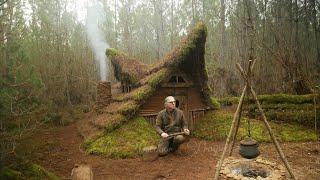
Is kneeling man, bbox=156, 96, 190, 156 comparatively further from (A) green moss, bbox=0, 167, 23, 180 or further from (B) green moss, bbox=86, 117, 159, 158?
(A) green moss, bbox=0, 167, 23, 180

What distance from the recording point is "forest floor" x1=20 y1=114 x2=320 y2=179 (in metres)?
7.44

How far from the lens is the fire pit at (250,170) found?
5.85m

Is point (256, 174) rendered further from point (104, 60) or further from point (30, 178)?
point (104, 60)

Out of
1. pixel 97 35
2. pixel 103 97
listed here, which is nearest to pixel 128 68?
pixel 103 97

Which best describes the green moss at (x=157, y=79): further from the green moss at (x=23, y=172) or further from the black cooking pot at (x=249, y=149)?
the green moss at (x=23, y=172)

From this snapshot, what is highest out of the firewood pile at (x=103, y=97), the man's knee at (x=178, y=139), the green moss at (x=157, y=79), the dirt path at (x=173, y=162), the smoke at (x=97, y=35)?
the smoke at (x=97, y=35)

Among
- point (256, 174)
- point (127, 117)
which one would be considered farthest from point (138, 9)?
point (256, 174)

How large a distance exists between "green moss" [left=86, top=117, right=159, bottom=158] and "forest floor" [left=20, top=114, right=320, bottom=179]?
1.12 ft

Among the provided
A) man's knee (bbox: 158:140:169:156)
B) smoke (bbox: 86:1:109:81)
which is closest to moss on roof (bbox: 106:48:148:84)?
man's knee (bbox: 158:140:169:156)

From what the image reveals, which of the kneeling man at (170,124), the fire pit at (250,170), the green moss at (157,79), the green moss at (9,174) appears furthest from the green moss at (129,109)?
the green moss at (9,174)

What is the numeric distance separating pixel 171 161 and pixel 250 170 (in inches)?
111

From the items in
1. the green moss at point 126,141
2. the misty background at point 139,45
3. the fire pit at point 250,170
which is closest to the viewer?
the fire pit at point 250,170

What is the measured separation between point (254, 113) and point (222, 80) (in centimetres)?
713

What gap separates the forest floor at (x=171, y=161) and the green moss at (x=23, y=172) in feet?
3.56
